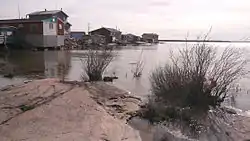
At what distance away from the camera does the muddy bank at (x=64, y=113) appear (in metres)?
7.38

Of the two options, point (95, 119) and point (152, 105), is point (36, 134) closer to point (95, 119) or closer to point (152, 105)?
point (95, 119)

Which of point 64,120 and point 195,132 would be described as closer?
point 64,120

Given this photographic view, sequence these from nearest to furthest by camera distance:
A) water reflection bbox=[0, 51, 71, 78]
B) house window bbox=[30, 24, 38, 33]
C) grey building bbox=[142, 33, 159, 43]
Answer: water reflection bbox=[0, 51, 71, 78] → house window bbox=[30, 24, 38, 33] → grey building bbox=[142, 33, 159, 43]

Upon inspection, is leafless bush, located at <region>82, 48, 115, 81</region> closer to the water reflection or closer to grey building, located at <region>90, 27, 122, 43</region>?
the water reflection

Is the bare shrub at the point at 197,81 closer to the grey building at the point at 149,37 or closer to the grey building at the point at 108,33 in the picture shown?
the grey building at the point at 108,33

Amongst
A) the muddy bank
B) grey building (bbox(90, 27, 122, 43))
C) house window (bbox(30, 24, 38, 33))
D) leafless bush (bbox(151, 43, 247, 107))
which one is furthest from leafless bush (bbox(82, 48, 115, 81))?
grey building (bbox(90, 27, 122, 43))

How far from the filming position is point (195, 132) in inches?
Result: 356

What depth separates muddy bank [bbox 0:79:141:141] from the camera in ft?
24.2

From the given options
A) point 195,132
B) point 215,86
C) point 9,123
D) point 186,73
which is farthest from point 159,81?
point 9,123

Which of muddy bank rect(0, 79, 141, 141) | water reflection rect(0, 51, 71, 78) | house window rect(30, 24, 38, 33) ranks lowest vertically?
water reflection rect(0, 51, 71, 78)

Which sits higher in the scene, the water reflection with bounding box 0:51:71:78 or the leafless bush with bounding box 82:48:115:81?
the leafless bush with bounding box 82:48:115:81

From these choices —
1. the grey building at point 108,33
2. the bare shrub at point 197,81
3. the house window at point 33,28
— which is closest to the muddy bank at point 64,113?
the bare shrub at point 197,81

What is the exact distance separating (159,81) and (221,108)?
8.44 ft

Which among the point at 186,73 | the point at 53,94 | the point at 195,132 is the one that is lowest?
the point at 195,132
